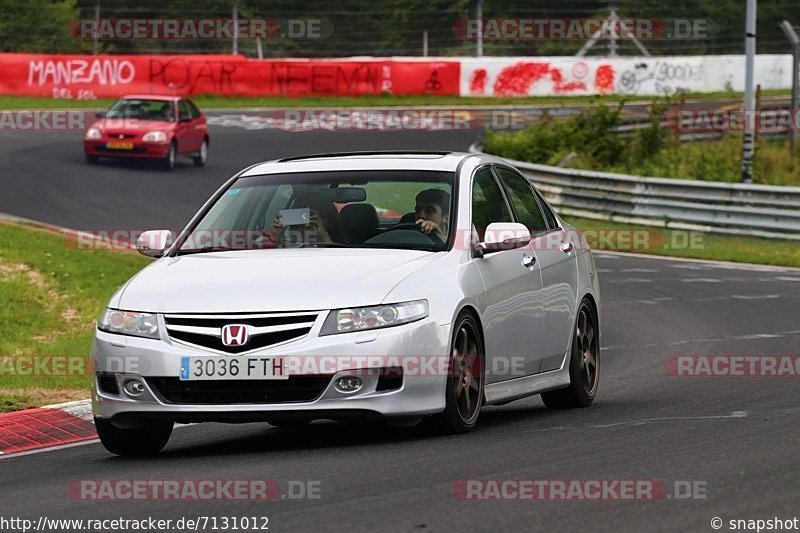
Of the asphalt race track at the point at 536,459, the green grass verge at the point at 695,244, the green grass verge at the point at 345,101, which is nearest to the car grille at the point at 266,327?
the asphalt race track at the point at 536,459

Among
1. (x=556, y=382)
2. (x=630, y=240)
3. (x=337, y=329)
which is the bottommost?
(x=630, y=240)

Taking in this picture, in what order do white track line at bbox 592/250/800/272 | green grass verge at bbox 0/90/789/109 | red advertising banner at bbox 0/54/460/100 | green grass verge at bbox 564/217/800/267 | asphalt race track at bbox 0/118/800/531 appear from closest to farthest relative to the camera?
asphalt race track at bbox 0/118/800/531, white track line at bbox 592/250/800/272, green grass verge at bbox 564/217/800/267, green grass verge at bbox 0/90/789/109, red advertising banner at bbox 0/54/460/100

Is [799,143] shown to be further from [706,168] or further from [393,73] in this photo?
[393,73]

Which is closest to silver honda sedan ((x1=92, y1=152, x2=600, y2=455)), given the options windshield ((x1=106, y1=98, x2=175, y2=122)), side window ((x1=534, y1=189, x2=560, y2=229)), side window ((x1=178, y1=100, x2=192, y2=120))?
side window ((x1=534, y1=189, x2=560, y2=229))

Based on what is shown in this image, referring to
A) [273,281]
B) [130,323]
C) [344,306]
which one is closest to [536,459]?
[344,306]

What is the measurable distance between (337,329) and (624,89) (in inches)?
1784

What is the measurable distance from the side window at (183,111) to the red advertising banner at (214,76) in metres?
11.0

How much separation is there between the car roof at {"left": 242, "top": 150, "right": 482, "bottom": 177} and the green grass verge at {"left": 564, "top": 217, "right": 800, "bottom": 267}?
14525 mm

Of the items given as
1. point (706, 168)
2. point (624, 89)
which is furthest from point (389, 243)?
point (624, 89)

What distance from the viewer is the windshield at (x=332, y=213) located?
9.27m

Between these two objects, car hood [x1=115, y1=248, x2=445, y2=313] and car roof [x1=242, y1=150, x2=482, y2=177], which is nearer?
car hood [x1=115, y1=248, x2=445, y2=313]

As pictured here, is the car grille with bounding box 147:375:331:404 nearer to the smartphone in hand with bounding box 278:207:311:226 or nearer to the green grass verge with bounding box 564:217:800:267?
the smartphone in hand with bounding box 278:207:311:226

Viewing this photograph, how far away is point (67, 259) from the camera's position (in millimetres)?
19562

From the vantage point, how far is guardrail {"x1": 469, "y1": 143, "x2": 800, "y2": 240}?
26266mm
